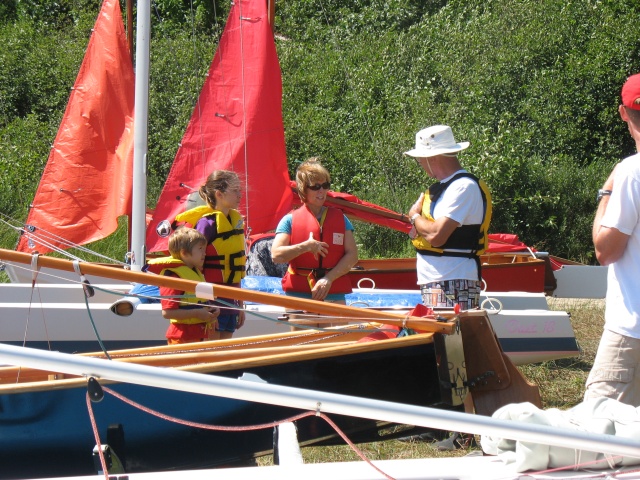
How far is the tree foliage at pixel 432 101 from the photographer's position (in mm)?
11477

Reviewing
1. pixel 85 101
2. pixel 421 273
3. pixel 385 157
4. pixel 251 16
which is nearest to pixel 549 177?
pixel 385 157

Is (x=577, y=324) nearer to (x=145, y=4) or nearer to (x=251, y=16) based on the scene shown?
(x=251, y=16)

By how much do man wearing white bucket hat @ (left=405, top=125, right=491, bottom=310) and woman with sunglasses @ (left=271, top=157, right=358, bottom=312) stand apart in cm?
58

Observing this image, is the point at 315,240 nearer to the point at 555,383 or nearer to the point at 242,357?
the point at 242,357

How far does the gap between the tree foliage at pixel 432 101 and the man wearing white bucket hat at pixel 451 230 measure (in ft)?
20.3

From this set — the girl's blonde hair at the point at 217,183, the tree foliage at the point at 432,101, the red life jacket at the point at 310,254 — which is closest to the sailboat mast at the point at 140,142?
the girl's blonde hair at the point at 217,183

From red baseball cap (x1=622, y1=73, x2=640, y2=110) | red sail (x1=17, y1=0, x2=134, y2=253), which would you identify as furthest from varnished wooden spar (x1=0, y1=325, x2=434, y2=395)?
red sail (x1=17, y1=0, x2=134, y2=253)

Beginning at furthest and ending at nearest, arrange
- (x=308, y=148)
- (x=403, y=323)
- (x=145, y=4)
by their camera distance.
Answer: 1. (x=308, y=148)
2. (x=145, y=4)
3. (x=403, y=323)

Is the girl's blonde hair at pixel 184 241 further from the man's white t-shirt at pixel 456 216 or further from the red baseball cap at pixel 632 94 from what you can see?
the red baseball cap at pixel 632 94

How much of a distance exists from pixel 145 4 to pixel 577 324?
4409 millimetres

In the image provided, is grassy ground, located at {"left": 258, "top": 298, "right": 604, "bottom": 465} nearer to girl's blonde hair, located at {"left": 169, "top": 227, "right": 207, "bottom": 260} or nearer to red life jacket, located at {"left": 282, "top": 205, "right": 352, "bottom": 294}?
red life jacket, located at {"left": 282, "top": 205, "right": 352, "bottom": 294}

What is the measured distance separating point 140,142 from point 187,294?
107 inches

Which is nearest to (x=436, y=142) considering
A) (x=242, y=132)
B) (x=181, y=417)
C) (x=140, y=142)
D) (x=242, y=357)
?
(x=242, y=357)

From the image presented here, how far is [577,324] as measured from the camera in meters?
7.65
